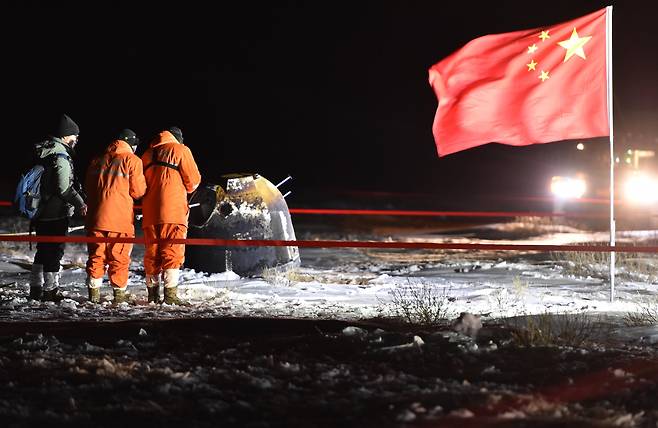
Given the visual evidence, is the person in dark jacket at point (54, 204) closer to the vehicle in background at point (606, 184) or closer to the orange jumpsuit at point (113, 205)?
the orange jumpsuit at point (113, 205)

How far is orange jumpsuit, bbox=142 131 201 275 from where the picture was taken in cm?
916

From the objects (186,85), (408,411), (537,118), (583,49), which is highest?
(186,85)

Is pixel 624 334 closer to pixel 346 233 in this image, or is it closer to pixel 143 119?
pixel 346 233

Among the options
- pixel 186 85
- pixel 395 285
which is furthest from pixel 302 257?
pixel 186 85

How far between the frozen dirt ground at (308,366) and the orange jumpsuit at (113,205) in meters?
Answer: 0.36

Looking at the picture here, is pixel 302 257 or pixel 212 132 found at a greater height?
pixel 212 132

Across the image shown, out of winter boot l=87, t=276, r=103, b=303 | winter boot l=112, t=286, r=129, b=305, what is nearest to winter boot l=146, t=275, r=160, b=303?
winter boot l=112, t=286, r=129, b=305

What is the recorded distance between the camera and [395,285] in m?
11.1

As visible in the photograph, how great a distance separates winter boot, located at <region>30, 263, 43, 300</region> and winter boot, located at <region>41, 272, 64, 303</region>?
0.21 feet

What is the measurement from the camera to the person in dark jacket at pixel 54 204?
9312mm

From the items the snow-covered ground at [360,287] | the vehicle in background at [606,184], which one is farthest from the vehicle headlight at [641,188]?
the snow-covered ground at [360,287]

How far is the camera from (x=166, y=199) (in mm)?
9172

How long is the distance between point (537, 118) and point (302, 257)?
19.0 ft

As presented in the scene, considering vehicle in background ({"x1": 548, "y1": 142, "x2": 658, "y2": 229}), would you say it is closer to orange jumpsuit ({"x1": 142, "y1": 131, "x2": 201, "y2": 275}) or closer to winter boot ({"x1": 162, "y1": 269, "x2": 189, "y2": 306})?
orange jumpsuit ({"x1": 142, "y1": 131, "x2": 201, "y2": 275})
